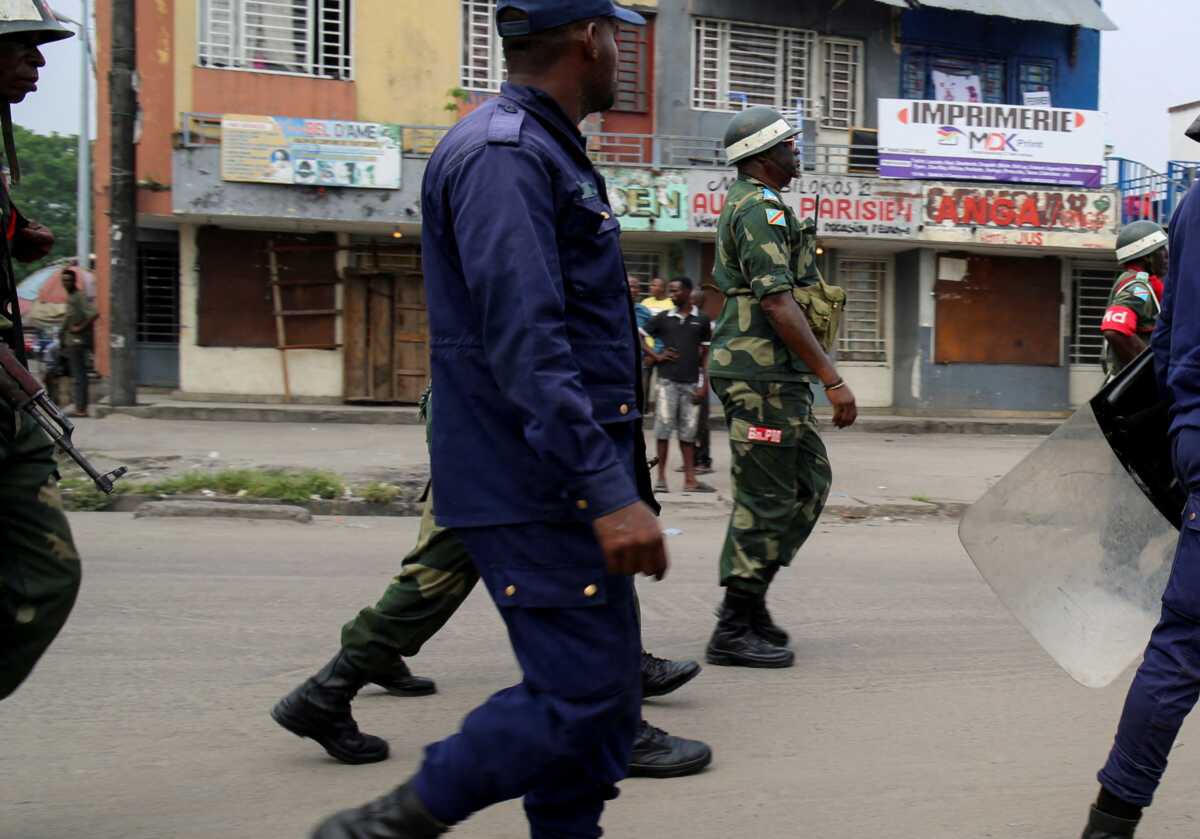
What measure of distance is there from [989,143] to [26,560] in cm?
1641

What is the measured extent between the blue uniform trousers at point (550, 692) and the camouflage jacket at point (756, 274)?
90.5 inches

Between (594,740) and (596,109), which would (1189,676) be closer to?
(594,740)

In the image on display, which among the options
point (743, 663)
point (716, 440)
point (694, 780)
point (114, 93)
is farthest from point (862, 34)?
point (694, 780)

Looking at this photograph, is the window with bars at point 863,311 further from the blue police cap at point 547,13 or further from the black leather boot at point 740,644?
the blue police cap at point 547,13

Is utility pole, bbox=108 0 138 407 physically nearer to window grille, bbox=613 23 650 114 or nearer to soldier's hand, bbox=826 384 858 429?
window grille, bbox=613 23 650 114

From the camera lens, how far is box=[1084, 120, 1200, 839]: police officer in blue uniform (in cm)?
256

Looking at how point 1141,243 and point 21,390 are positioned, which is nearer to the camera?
point 21,390

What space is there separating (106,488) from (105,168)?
14.8 meters

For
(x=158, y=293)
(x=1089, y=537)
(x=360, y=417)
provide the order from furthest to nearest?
(x=158, y=293), (x=360, y=417), (x=1089, y=537)

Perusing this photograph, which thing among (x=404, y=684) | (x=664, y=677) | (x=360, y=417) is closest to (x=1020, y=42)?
(x=360, y=417)

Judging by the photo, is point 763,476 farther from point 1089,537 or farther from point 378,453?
point 378,453

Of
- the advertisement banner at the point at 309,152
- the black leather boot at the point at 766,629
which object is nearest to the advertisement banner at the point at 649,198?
the advertisement banner at the point at 309,152

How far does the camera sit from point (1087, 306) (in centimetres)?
1934

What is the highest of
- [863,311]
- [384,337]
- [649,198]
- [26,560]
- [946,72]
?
[946,72]
